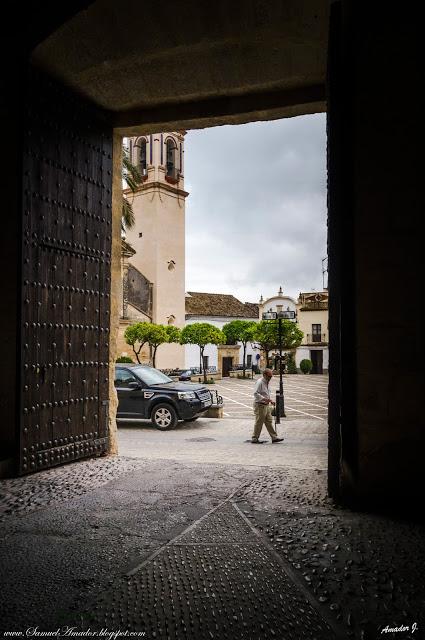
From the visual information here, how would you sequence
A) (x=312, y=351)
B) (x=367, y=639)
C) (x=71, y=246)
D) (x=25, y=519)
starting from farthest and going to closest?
(x=312, y=351) → (x=71, y=246) → (x=25, y=519) → (x=367, y=639)

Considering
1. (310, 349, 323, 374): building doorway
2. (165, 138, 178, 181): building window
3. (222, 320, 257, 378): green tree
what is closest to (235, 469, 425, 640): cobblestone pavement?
(165, 138, 178, 181): building window

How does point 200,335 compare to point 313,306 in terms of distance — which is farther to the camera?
point 313,306

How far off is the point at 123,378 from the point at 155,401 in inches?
40.4

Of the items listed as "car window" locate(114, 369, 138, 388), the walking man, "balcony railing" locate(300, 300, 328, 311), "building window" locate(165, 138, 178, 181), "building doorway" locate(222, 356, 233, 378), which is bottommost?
"building doorway" locate(222, 356, 233, 378)

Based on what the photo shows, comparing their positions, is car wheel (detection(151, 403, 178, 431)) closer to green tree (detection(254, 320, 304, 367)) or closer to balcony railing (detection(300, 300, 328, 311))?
green tree (detection(254, 320, 304, 367))

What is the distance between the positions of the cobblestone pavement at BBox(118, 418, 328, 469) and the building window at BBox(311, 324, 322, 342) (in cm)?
3956

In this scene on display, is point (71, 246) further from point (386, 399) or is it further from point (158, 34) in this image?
point (386, 399)

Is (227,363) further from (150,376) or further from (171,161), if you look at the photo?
(150,376)

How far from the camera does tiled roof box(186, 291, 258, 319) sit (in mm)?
56250

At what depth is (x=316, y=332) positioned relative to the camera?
5431 centimetres

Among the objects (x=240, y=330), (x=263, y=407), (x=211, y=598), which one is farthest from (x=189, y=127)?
(x=240, y=330)

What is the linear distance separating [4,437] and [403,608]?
342 centimetres

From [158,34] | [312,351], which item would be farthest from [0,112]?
[312,351]

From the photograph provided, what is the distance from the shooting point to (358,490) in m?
3.33
